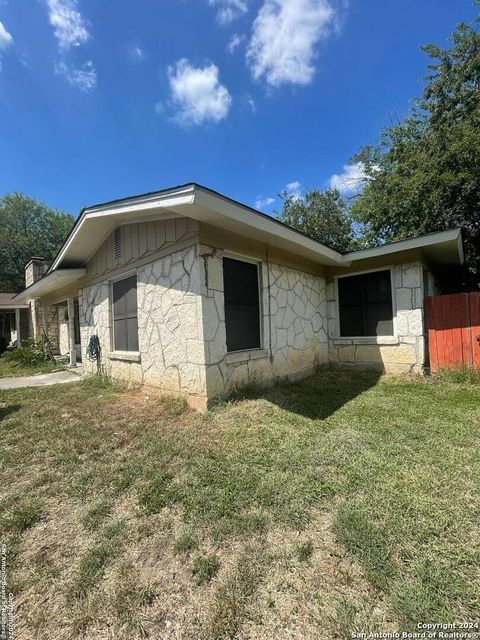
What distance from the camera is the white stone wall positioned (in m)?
4.28

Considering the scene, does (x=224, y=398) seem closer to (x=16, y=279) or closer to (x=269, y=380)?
(x=269, y=380)

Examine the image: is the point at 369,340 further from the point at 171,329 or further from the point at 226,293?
the point at 171,329

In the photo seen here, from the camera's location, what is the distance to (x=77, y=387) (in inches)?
250

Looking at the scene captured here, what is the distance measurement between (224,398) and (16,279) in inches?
1110

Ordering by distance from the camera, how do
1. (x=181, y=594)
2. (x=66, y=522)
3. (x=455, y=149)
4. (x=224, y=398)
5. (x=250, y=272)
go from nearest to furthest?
(x=181, y=594) < (x=66, y=522) < (x=224, y=398) < (x=250, y=272) < (x=455, y=149)

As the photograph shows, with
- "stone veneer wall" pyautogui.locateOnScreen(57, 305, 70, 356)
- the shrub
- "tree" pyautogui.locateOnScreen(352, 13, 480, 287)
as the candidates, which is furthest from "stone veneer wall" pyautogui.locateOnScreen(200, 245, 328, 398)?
the shrub

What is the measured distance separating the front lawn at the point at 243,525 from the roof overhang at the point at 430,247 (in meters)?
3.27

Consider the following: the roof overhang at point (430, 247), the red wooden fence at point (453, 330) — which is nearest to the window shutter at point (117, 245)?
the roof overhang at point (430, 247)

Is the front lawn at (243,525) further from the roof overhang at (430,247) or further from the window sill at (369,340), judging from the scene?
the roof overhang at (430,247)

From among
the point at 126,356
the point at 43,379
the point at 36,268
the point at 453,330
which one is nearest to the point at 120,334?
the point at 126,356

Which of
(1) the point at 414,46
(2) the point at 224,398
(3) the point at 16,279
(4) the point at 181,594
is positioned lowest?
(4) the point at 181,594

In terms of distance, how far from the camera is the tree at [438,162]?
9.13 m

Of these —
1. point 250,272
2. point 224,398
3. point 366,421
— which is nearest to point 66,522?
point 224,398

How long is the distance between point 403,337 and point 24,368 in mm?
11472
